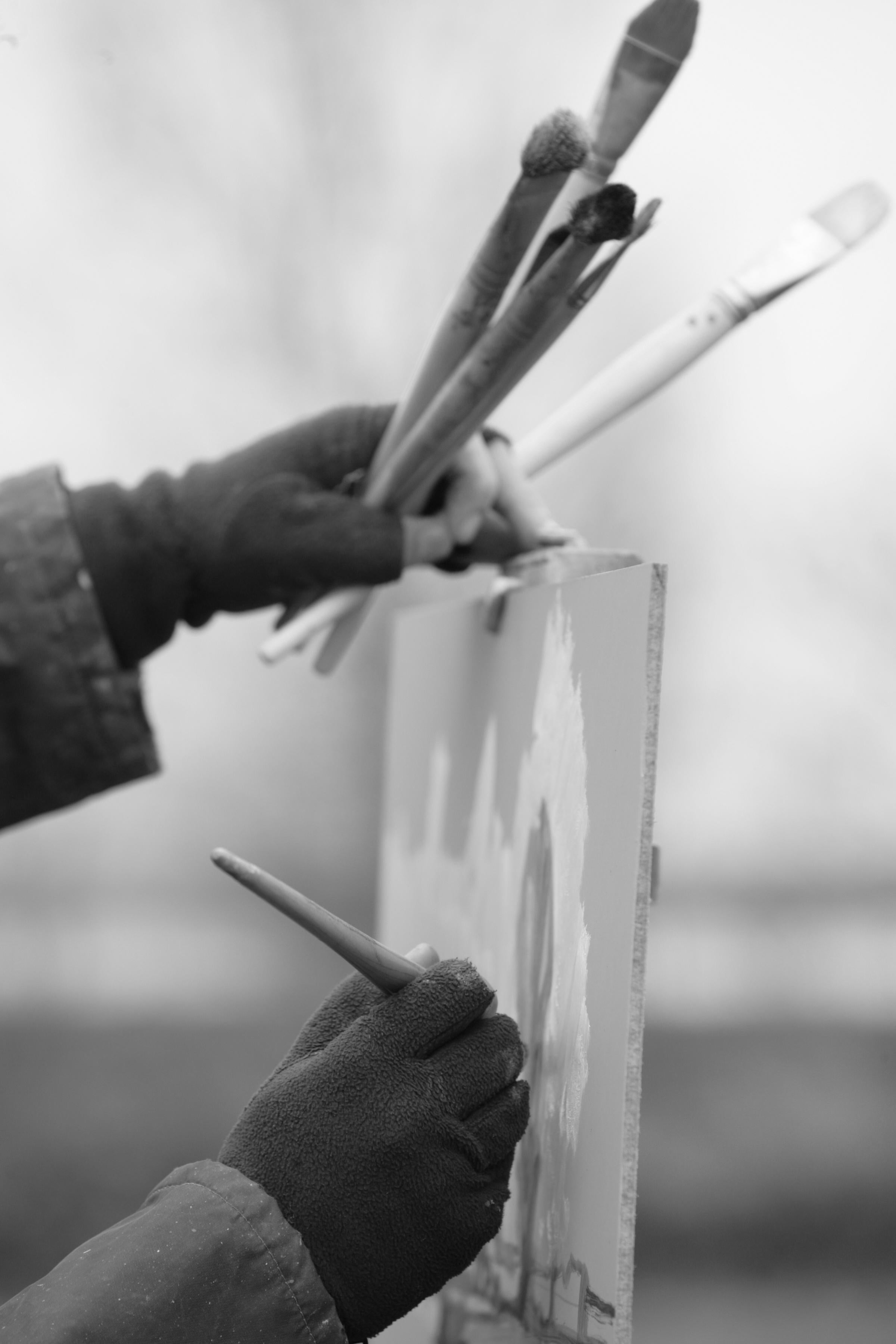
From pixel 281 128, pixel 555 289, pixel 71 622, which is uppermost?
pixel 281 128

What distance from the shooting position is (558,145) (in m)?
0.47

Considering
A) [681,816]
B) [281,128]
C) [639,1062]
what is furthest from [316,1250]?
[281,128]

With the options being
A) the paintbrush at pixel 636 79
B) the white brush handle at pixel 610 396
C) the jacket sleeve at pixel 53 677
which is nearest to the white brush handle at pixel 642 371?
the white brush handle at pixel 610 396

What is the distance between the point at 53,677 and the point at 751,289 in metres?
0.45

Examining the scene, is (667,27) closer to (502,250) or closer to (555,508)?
(502,250)

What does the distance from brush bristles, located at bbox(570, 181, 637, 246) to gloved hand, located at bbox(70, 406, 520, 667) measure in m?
0.25

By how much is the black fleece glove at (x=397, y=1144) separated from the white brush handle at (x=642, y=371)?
30cm

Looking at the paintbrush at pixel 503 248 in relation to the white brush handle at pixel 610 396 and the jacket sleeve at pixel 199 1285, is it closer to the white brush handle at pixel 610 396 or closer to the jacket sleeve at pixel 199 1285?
the white brush handle at pixel 610 396

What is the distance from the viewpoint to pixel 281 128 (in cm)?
114

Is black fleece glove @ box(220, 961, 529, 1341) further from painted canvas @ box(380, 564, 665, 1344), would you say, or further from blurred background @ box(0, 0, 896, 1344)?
blurred background @ box(0, 0, 896, 1344)

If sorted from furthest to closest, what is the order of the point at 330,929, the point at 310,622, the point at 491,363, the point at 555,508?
the point at 555,508, the point at 310,622, the point at 491,363, the point at 330,929

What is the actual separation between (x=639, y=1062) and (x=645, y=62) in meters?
0.39

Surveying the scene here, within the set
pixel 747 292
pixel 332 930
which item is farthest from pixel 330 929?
pixel 747 292

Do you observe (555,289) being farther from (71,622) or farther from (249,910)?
(249,910)
